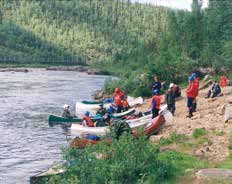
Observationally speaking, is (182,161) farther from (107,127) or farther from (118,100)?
(118,100)

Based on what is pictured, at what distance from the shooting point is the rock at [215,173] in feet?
45.8

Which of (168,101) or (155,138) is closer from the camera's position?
(155,138)

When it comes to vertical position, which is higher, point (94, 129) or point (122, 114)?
point (122, 114)

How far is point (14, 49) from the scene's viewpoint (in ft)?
579

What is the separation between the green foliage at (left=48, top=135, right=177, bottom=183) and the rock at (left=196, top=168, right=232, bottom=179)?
1.04m

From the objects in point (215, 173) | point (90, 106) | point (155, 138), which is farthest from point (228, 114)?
point (90, 106)

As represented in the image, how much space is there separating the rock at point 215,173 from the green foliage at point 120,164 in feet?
3.42

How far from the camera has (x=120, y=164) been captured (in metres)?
14.4

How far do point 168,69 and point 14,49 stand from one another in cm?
13526

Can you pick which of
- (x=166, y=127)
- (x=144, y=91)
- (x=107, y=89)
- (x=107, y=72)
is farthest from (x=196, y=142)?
(x=107, y=72)

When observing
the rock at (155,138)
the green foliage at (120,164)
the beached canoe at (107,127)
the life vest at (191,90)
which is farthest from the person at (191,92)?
the green foliage at (120,164)

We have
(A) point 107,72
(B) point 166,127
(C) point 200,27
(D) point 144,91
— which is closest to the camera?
(B) point 166,127

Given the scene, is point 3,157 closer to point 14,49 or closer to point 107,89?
point 107,89

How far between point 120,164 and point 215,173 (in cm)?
281
